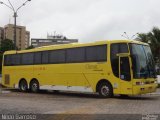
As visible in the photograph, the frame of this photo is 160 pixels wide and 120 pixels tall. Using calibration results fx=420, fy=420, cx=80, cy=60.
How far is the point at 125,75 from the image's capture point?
22.7 m

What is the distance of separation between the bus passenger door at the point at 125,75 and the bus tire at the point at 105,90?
2.85ft

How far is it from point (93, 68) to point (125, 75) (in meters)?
2.54

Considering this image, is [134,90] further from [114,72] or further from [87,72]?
[87,72]

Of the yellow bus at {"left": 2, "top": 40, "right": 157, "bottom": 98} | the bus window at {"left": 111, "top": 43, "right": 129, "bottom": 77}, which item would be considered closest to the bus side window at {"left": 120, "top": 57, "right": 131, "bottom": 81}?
the yellow bus at {"left": 2, "top": 40, "right": 157, "bottom": 98}

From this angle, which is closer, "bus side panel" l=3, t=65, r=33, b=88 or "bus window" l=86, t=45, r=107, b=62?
"bus window" l=86, t=45, r=107, b=62

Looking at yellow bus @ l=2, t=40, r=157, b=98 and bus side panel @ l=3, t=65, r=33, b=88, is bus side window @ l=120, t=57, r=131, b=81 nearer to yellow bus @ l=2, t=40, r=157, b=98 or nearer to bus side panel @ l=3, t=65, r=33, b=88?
yellow bus @ l=2, t=40, r=157, b=98

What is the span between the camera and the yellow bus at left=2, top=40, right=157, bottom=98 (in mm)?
22625

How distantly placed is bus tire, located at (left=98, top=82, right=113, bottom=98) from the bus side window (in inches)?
44.2

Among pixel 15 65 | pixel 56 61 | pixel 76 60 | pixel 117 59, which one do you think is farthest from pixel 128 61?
pixel 15 65

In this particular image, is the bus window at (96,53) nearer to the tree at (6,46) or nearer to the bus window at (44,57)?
the bus window at (44,57)

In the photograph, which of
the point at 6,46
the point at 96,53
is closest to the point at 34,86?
the point at 96,53

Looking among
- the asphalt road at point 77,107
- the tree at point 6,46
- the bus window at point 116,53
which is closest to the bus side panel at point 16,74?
the bus window at point 116,53

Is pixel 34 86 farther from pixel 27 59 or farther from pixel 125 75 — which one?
pixel 125 75

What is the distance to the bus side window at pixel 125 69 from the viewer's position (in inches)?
888
